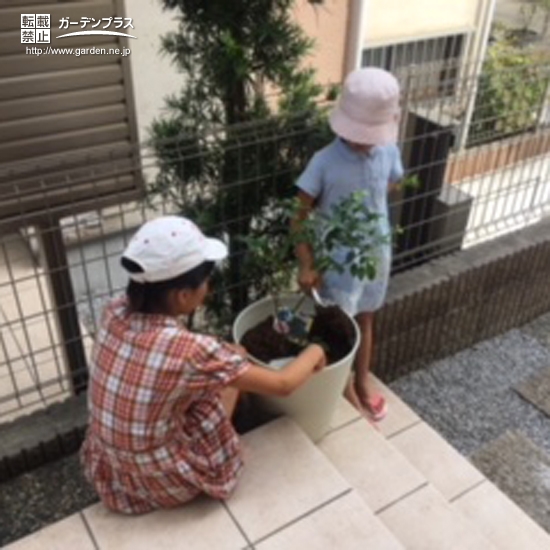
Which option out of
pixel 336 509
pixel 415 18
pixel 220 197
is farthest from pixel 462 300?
pixel 415 18

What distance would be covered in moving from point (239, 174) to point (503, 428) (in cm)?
162

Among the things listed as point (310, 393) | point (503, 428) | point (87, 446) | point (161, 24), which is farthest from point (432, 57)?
point (87, 446)

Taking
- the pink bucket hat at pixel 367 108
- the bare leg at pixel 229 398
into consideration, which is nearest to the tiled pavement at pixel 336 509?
the bare leg at pixel 229 398

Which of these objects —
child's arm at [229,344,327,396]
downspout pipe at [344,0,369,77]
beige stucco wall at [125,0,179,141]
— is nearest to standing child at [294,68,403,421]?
child's arm at [229,344,327,396]

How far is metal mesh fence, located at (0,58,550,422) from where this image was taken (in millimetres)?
2027

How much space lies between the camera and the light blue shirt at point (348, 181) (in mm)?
2166

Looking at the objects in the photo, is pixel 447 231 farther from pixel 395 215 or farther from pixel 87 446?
pixel 87 446

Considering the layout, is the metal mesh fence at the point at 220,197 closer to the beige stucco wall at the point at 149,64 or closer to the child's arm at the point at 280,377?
the child's arm at the point at 280,377

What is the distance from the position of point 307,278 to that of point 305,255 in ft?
0.29

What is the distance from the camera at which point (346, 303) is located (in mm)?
2371

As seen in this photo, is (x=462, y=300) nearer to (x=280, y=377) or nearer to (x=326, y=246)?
(x=326, y=246)

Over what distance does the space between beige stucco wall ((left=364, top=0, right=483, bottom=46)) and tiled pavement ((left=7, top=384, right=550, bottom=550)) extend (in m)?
4.20

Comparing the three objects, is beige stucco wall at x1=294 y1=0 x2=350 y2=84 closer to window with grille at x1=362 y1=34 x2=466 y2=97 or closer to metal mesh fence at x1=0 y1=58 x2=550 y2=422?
window with grille at x1=362 y1=34 x2=466 y2=97

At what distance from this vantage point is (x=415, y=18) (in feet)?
19.5
